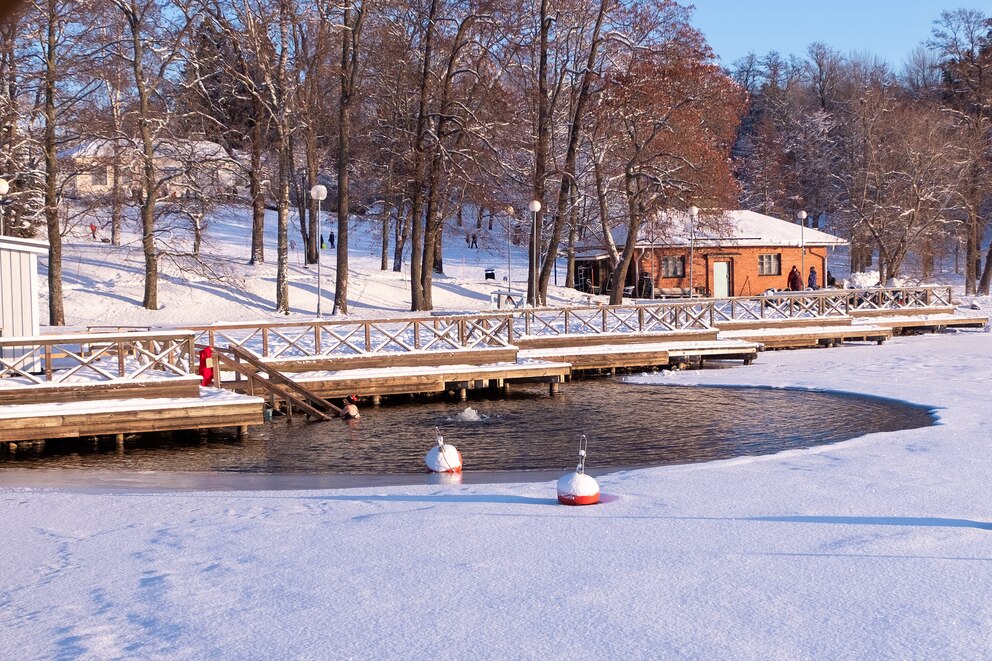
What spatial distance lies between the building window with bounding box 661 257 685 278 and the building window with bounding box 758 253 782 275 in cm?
408

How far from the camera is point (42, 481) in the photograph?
1331cm

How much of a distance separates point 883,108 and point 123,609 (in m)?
54.0

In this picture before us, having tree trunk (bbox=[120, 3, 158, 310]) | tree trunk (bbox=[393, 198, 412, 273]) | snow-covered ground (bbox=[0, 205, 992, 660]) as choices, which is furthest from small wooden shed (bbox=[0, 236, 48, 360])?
tree trunk (bbox=[393, 198, 412, 273])

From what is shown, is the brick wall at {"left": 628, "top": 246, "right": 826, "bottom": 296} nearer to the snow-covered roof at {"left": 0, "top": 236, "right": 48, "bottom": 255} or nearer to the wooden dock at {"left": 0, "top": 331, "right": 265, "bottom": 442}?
the snow-covered roof at {"left": 0, "top": 236, "right": 48, "bottom": 255}

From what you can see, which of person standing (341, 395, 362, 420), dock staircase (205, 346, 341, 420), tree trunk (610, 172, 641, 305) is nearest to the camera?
person standing (341, 395, 362, 420)

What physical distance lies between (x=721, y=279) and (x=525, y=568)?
43.5 metres

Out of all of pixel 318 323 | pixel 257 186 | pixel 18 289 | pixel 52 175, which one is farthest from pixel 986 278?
pixel 18 289

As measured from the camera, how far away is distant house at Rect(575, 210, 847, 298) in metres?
47.5

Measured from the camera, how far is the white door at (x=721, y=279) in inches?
1933

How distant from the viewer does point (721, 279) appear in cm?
4928

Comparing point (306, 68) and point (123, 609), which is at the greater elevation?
point (306, 68)

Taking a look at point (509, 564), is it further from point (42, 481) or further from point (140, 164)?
point (140, 164)

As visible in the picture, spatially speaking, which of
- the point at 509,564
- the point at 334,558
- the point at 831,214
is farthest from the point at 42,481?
the point at 831,214

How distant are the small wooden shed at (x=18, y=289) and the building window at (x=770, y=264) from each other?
3747 cm
